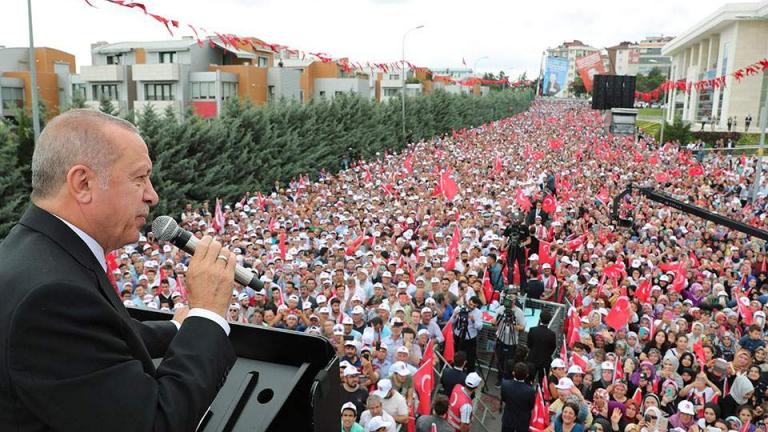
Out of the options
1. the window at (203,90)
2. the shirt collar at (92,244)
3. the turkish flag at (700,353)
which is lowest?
the turkish flag at (700,353)

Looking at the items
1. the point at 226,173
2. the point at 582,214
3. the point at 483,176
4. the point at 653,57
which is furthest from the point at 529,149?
the point at 653,57

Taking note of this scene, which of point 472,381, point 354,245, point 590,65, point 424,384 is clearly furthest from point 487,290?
point 590,65

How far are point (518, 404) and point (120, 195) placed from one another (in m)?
6.78

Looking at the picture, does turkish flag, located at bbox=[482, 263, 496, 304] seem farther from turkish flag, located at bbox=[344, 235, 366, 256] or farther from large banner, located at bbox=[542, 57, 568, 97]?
large banner, located at bbox=[542, 57, 568, 97]

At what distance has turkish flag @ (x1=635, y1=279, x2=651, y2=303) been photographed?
36.1 feet

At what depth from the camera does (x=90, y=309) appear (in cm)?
144

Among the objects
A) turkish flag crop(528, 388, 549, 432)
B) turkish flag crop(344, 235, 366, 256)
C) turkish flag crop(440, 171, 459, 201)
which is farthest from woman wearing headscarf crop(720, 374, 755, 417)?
turkish flag crop(440, 171, 459, 201)

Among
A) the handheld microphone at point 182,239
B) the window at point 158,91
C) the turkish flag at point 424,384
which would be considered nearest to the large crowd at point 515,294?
the turkish flag at point 424,384

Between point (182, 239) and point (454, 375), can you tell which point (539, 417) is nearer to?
point (454, 375)

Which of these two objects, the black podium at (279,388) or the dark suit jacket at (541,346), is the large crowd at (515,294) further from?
the black podium at (279,388)

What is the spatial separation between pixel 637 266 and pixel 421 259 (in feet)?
14.0

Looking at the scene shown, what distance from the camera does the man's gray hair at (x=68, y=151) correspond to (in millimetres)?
1582

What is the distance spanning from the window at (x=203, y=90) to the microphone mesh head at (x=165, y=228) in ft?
139

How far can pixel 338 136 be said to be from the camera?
103 ft
